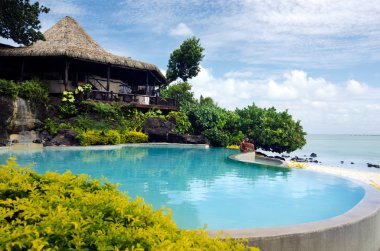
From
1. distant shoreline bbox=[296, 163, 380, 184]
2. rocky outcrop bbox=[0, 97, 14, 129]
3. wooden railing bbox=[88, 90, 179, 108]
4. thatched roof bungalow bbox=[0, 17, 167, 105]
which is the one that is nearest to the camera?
distant shoreline bbox=[296, 163, 380, 184]

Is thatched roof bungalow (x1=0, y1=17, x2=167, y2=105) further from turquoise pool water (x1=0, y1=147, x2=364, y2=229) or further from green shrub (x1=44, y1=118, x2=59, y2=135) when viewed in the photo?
turquoise pool water (x1=0, y1=147, x2=364, y2=229)

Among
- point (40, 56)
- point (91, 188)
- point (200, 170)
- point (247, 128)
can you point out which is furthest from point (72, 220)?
point (247, 128)

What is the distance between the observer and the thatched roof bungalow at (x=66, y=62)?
2377 cm

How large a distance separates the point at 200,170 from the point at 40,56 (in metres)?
15.9

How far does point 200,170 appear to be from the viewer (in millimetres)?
14008

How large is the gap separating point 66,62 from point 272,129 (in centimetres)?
1690

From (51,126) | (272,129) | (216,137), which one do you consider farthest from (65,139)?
(272,129)

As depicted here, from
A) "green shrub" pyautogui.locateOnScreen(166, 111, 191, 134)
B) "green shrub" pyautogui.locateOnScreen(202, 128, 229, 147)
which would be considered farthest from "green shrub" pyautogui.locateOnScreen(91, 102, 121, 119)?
"green shrub" pyautogui.locateOnScreen(202, 128, 229, 147)

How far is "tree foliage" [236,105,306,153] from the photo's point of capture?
91.3 feet

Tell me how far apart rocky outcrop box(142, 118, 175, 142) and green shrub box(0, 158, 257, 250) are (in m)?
21.1

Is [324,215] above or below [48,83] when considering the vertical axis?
below

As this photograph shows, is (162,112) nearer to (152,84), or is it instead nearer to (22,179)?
(152,84)

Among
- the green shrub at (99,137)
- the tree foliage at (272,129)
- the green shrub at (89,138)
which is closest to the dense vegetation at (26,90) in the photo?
the green shrub at (99,137)

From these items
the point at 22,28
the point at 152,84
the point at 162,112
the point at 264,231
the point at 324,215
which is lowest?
the point at 324,215
